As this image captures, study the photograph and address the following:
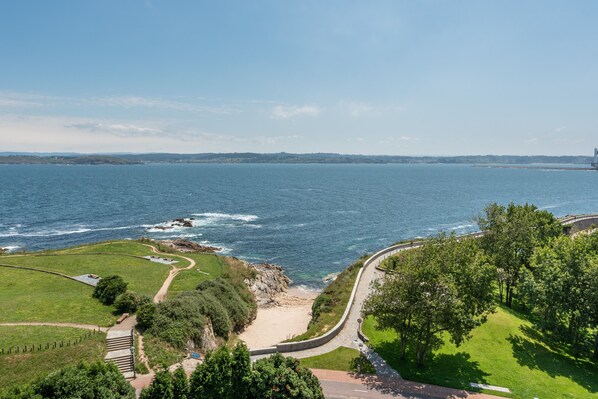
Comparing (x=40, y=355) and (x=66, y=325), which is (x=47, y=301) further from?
(x=40, y=355)

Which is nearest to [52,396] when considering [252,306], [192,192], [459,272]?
[459,272]

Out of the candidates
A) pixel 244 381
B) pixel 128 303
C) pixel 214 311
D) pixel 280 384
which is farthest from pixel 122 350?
pixel 280 384

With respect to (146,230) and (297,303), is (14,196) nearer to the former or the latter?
(146,230)

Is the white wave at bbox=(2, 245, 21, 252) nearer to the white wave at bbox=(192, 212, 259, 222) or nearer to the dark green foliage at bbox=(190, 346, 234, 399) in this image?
the white wave at bbox=(192, 212, 259, 222)

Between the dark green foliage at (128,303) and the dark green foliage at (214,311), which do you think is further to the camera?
the dark green foliage at (214,311)

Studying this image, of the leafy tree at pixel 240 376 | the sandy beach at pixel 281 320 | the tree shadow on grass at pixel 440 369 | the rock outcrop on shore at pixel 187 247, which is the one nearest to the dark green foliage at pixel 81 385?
the leafy tree at pixel 240 376

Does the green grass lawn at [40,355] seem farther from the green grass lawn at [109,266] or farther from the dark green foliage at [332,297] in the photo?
the dark green foliage at [332,297]
